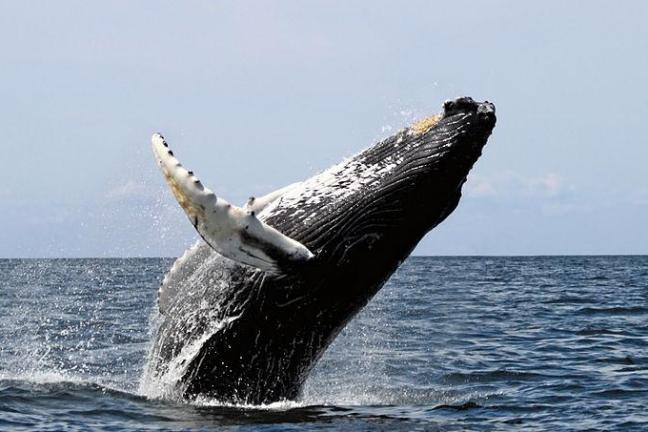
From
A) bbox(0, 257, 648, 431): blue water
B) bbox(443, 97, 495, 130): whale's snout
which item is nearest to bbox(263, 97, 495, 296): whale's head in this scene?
bbox(443, 97, 495, 130): whale's snout

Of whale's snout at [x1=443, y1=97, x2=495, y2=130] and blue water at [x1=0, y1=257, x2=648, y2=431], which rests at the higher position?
whale's snout at [x1=443, y1=97, x2=495, y2=130]

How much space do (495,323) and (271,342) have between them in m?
14.2

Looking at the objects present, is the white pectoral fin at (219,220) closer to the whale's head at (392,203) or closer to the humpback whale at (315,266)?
the humpback whale at (315,266)

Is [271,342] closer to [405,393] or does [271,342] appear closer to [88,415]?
[88,415]

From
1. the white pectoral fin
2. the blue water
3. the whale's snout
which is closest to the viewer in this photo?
the white pectoral fin

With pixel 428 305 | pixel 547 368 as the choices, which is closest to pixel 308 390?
pixel 547 368

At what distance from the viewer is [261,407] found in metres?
10.1

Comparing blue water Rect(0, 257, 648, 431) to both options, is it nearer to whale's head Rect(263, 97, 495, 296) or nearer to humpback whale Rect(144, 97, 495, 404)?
humpback whale Rect(144, 97, 495, 404)

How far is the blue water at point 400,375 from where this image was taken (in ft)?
32.7

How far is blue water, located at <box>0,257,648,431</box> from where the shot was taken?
9.97m

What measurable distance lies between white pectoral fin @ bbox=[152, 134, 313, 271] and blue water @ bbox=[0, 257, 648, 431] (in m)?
1.58

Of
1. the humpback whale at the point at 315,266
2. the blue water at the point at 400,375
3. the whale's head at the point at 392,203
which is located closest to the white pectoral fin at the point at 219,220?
the humpback whale at the point at 315,266

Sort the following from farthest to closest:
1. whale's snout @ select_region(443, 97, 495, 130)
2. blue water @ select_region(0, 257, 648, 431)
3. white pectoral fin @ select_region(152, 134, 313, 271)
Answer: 1. blue water @ select_region(0, 257, 648, 431)
2. whale's snout @ select_region(443, 97, 495, 130)
3. white pectoral fin @ select_region(152, 134, 313, 271)

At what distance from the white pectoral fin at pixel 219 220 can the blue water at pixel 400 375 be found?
62.1 inches
